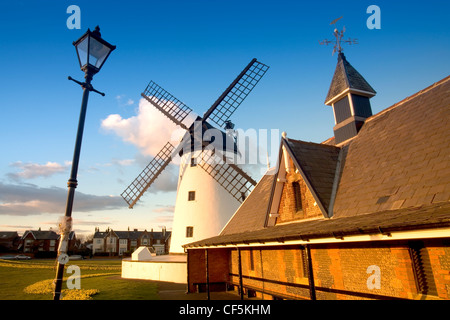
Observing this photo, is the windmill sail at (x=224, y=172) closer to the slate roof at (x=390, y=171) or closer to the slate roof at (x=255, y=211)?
the slate roof at (x=255, y=211)

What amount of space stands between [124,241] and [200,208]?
77.5 metres

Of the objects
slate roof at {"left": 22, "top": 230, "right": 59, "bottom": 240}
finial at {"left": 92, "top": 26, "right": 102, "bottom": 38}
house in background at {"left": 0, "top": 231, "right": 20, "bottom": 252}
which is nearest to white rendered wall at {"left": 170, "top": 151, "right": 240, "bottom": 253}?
finial at {"left": 92, "top": 26, "right": 102, "bottom": 38}

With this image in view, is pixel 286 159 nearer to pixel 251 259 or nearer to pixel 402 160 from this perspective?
pixel 402 160

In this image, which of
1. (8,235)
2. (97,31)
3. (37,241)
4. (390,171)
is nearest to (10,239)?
(8,235)

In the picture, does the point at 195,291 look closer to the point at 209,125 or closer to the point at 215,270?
the point at 215,270

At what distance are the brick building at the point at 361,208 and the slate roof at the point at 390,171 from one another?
0.11 ft

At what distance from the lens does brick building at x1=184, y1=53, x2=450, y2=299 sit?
6445mm

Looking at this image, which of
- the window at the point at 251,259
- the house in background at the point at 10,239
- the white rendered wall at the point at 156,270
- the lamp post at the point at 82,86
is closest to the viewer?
the lamp post at the point at 82,86

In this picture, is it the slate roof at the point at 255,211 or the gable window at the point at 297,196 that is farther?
the slate roof at the point at 255,211

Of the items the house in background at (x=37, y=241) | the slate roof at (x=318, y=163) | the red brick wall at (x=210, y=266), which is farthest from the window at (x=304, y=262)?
the house in background at (x=37, y=241)

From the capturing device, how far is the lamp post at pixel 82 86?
472cm

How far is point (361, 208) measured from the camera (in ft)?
27.6
